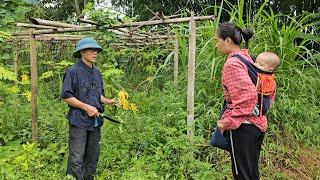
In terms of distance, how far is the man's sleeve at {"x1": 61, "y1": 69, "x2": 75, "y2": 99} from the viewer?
4.39 meters

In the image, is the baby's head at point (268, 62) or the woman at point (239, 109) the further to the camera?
the baby's head at point (268, 62)

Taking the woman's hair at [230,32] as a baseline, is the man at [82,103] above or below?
below

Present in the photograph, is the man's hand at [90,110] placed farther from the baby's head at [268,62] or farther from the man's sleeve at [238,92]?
the baby's head at [268,62]

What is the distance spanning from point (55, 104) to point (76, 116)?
4.02 metres

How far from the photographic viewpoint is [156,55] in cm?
1012

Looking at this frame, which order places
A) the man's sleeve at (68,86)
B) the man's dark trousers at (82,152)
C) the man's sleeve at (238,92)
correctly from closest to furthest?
the man's sleeve at (238,92)
the man's sleeve at (68,86)
the man's dark trousers at (82,152)

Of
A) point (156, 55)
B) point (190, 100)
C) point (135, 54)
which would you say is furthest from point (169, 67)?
point (190, 100)

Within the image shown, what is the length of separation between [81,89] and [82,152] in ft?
2.17

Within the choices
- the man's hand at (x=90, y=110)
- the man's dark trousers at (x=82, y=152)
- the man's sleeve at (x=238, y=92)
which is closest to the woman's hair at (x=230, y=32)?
the man's sleeve at (x=238, y=92)

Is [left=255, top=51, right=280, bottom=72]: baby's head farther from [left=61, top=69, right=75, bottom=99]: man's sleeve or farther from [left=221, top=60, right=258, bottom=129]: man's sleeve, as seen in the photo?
[left=61, top=69, right=75, bottom=99]: man's sleeve

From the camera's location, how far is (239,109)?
11.1 ft

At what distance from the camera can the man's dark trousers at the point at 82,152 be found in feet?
14.8

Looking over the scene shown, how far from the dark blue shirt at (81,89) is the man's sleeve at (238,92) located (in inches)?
65.6

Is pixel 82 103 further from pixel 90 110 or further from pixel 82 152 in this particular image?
pixel 82 152
